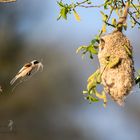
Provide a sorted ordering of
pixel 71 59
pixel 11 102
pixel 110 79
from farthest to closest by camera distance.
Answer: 1. pixel 71 59
2. pixel 11 102
3. pixel 110 79

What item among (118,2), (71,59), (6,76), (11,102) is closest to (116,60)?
(118,2)

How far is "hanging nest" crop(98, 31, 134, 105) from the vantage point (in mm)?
2807

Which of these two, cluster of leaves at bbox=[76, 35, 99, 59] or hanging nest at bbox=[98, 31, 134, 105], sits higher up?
cluster of leaves at bbox=[76, 35, 99, 59]

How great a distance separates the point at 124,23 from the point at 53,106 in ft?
43.8

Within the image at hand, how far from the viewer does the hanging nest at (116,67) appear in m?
2.81

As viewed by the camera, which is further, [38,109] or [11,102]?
[38,109]

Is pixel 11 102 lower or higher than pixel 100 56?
lower

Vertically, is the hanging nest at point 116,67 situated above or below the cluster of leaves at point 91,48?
below

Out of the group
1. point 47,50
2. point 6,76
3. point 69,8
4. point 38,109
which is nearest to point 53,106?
point 38,109

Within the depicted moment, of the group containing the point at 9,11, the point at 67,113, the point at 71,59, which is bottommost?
the point at 67,113

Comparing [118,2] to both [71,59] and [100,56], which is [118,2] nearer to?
[100,56]

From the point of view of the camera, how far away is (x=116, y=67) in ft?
9.29

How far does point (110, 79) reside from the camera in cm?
282

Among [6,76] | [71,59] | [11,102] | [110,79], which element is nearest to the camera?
[110,79]
